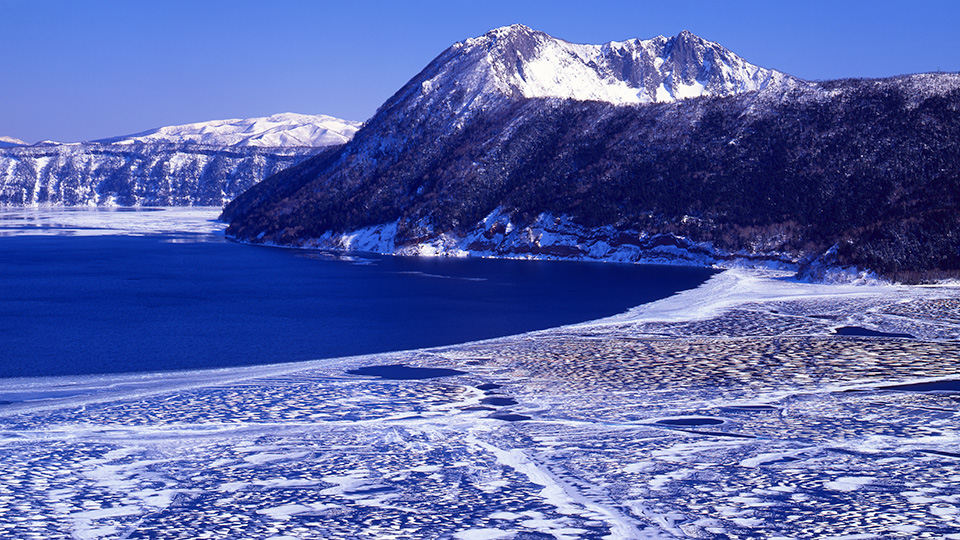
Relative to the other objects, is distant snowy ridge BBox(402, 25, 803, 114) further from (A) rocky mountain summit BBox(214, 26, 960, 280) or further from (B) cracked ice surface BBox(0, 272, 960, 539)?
(B) cracked ice surface BBox(0, 272, 960, 539)

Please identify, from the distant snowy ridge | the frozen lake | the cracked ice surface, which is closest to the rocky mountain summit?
the distant snowy ridge

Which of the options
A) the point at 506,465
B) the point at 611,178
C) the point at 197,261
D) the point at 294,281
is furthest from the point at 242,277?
the point at 506,465

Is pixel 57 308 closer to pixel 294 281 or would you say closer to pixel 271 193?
pixel 294 281

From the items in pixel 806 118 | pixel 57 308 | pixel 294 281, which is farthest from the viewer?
pixel 806 118

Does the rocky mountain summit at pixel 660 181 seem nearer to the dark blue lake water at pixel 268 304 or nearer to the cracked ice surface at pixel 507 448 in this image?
the dark blue lake water at pixel 268 304

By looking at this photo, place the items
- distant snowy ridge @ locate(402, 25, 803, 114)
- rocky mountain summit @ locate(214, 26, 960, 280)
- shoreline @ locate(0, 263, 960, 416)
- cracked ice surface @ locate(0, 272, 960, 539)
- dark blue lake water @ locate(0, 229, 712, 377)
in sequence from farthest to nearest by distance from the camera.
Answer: distant snowy ridge @ locate(402, 25, 803, 114)
rocky mountain summit @ locate(214, 26, 960, 280)
dark blue lake water @ locate(0, 229, 712, 377)
shoreline @ locate(0, 263, 960, 416)
cracked ice surface @ locate(0, 272, 960, 539)

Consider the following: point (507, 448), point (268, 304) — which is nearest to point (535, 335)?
point (507, 448)
